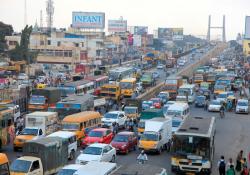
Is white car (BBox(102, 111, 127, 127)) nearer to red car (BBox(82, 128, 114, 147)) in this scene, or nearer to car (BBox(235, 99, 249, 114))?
red car (BBox(82, 128, 114, 147))

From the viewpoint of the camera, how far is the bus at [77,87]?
42250mm

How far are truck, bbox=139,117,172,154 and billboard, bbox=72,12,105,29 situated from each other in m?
92.5

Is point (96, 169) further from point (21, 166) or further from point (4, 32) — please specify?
point (4, 32)

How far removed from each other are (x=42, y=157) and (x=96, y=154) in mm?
2768

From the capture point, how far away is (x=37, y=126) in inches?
1054

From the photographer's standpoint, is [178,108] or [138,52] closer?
[178,108]

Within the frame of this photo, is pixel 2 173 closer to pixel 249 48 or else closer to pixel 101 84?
pixel 101 84

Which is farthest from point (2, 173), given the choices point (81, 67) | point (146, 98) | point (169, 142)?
point (81, 67)

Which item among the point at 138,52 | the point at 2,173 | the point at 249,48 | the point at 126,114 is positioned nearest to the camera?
Answer: the point at 2,173

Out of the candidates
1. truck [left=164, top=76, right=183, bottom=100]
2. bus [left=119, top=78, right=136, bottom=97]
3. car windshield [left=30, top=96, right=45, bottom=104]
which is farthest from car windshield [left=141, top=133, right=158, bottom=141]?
truck [left=164, top=76, right=183, bottom=100]

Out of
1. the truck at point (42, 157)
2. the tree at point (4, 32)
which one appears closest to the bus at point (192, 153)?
the truck at point (42, 157)

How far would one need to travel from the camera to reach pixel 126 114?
35.8 metres

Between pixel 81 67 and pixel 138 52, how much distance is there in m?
69.5

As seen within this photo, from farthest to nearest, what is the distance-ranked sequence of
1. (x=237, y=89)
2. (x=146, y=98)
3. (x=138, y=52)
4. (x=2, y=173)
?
(x=138, y=52) < (x=237, y=89) < (x=146, y=98) < (x=2, y=173)
